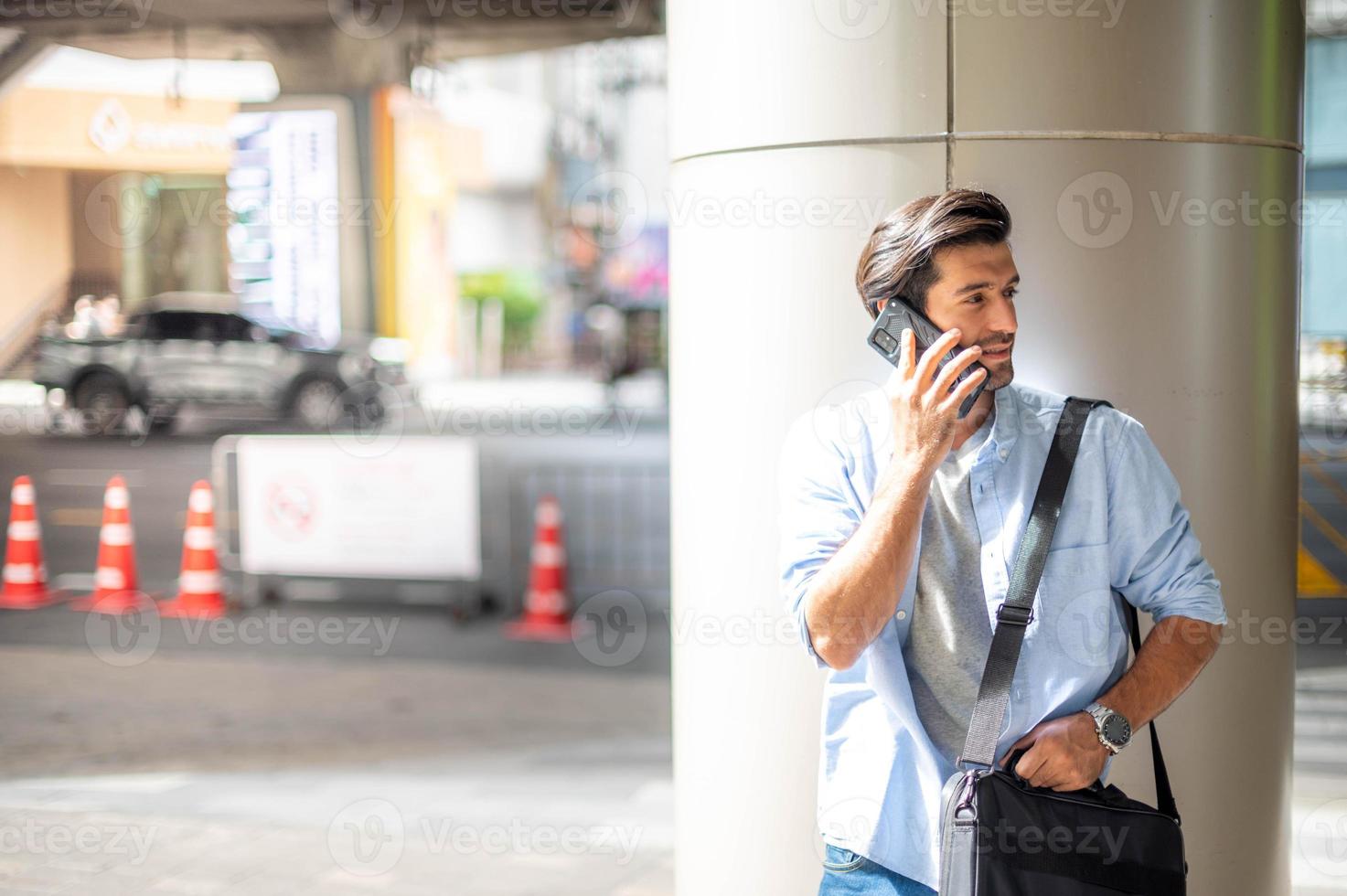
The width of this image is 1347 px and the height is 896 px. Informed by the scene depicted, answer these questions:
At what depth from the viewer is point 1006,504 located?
87.8 inches

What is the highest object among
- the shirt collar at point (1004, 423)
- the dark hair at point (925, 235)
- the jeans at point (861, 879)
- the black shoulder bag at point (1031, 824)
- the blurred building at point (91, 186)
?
the blurred building at point (91, 186)

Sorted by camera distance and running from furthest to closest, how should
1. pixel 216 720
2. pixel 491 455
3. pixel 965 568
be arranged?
pixel 491 455
pixel 216 720
pixel 965 568

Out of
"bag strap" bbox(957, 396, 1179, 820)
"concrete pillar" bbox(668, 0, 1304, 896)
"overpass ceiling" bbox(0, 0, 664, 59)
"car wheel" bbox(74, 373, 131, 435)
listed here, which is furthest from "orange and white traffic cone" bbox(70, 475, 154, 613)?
"bag strap" bbox(957, 396, 1179, 820)

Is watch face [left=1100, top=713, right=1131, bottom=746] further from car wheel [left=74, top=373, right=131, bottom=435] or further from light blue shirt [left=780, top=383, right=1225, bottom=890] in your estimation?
car wheel [left=74, top=373, right=131, bottom=435]

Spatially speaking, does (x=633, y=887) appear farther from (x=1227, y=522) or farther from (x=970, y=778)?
(x=970, y=778)

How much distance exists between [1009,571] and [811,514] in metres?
0.33

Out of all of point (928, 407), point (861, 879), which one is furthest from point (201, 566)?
point (928, 407)

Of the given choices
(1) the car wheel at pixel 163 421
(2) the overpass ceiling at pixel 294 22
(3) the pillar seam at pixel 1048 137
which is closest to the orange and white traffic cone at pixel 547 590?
(2) the overpass ceiling at pixel 294 22

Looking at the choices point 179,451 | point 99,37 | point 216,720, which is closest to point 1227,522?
point 216,720

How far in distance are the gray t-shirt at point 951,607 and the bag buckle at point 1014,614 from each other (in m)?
0.10

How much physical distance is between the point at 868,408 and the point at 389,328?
25.1 meters

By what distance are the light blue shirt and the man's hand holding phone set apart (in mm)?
177

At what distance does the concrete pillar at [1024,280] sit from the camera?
278cm

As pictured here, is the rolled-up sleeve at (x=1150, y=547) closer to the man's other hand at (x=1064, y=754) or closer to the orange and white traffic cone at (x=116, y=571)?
the man's other hand at (x=1064, y=754)
